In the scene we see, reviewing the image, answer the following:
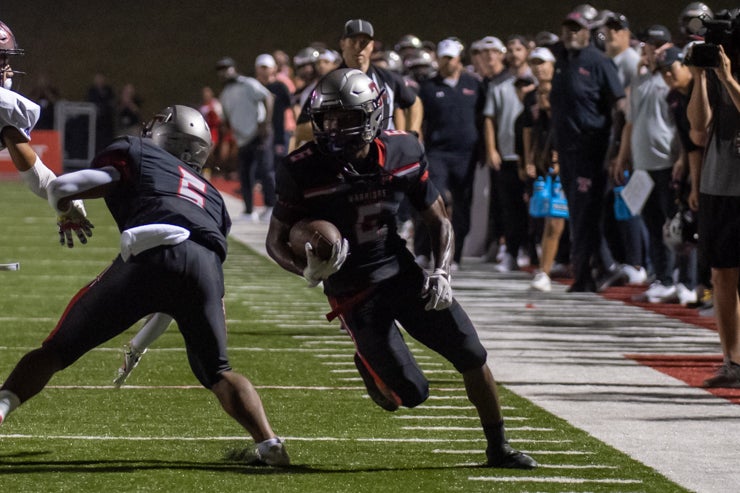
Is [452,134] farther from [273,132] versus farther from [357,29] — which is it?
[273,132]

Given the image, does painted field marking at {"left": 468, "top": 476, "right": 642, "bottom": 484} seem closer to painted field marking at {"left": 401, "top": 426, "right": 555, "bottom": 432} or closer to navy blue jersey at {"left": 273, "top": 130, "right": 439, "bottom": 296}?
navy blue jersey at {"left": 273, "top": 130, "right": 439, "bottom": 296}

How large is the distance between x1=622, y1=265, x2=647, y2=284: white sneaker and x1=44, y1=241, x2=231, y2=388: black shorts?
8009 mm

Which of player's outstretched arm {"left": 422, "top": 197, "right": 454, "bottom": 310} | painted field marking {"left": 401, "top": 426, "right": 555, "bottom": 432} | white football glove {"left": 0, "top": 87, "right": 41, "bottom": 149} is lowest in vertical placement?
painted field marking {"left": 401, "top": 426, "right": 555, "bottom": 432}

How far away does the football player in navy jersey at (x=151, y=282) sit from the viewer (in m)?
5.59

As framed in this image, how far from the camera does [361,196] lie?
231 inches

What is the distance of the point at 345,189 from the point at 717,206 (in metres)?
2.62

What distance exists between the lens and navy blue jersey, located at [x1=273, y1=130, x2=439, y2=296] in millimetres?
5836

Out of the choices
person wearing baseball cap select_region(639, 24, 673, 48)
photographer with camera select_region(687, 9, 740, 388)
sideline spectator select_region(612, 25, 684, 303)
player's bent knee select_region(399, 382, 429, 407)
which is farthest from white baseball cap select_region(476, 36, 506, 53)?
player's bent knee select_region(399, 382, 429, 407)

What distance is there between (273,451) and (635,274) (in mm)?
8098

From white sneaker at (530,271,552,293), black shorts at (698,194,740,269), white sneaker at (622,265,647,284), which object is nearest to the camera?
black shorts at (698,194,740,269)

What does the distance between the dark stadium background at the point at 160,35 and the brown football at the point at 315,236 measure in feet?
97.5

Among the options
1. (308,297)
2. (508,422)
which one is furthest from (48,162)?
(508,422)

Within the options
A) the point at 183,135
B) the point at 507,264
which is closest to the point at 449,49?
the point at 507,264

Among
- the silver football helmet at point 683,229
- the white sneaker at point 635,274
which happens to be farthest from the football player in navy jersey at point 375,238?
the white sneaker at point 635,274
